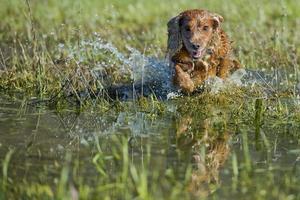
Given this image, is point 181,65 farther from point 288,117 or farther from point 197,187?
point 197,187

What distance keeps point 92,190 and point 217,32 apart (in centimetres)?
403

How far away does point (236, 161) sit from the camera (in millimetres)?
5508

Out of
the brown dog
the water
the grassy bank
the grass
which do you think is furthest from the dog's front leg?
the grassy bank

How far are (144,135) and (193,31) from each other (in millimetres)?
2175

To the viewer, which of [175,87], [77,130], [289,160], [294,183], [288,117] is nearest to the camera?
[294,183]

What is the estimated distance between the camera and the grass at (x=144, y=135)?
16.5ft

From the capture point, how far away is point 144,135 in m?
6.46

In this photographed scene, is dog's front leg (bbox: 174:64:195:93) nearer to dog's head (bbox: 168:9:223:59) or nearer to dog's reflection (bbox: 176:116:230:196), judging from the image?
dog's head (bbox: 168:9:223:59)

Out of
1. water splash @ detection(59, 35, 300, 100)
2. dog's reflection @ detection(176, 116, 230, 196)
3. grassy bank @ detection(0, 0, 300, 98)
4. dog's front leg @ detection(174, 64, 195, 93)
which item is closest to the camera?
dog's reflection @ detection(176, 116, 230, 196)

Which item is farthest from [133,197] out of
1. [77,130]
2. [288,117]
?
[288,117]

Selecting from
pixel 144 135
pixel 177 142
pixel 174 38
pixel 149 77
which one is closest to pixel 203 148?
pixel 177 142

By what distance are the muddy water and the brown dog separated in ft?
2.49

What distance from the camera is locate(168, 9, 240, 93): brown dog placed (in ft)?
27.5

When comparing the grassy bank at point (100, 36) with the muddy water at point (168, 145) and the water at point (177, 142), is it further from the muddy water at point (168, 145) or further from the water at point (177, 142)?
the muddy water at point (168, 145)
